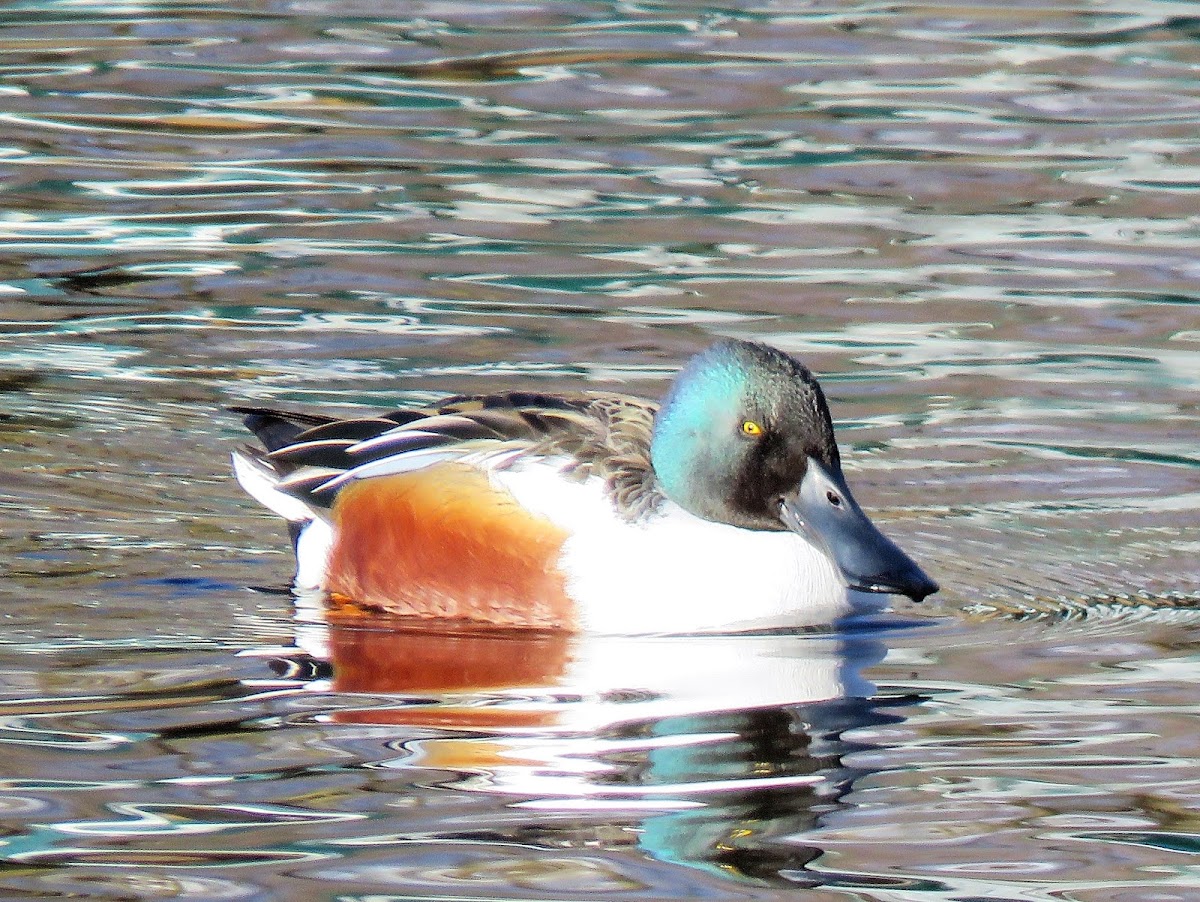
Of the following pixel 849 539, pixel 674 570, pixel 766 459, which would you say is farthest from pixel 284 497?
pixel 849 539

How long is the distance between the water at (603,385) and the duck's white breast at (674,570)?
14 centimetres

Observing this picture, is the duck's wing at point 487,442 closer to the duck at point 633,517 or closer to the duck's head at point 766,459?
the duck at point 633,517

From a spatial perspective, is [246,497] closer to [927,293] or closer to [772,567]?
[772,567]

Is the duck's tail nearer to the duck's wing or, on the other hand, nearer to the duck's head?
the duck's wing

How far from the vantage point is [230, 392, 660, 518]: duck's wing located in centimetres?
615

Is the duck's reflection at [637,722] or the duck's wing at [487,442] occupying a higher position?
the duck's wing at [487,442]

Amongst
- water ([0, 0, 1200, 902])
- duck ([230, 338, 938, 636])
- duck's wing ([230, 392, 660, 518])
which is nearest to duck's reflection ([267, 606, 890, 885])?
water ([0, 0, 1200, 902])

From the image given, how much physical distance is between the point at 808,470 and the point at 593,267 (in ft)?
12.7

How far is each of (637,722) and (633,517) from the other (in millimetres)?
1000

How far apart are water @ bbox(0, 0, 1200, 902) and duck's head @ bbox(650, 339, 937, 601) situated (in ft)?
0.79

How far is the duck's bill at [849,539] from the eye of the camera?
586cm

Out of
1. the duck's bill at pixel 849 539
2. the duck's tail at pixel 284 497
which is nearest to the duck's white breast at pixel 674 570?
the duck's bill at pixel 849 539

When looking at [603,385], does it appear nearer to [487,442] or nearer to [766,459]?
[487,442]

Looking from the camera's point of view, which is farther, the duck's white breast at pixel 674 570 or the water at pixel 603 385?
the duck's white breast at pixel 674 570
